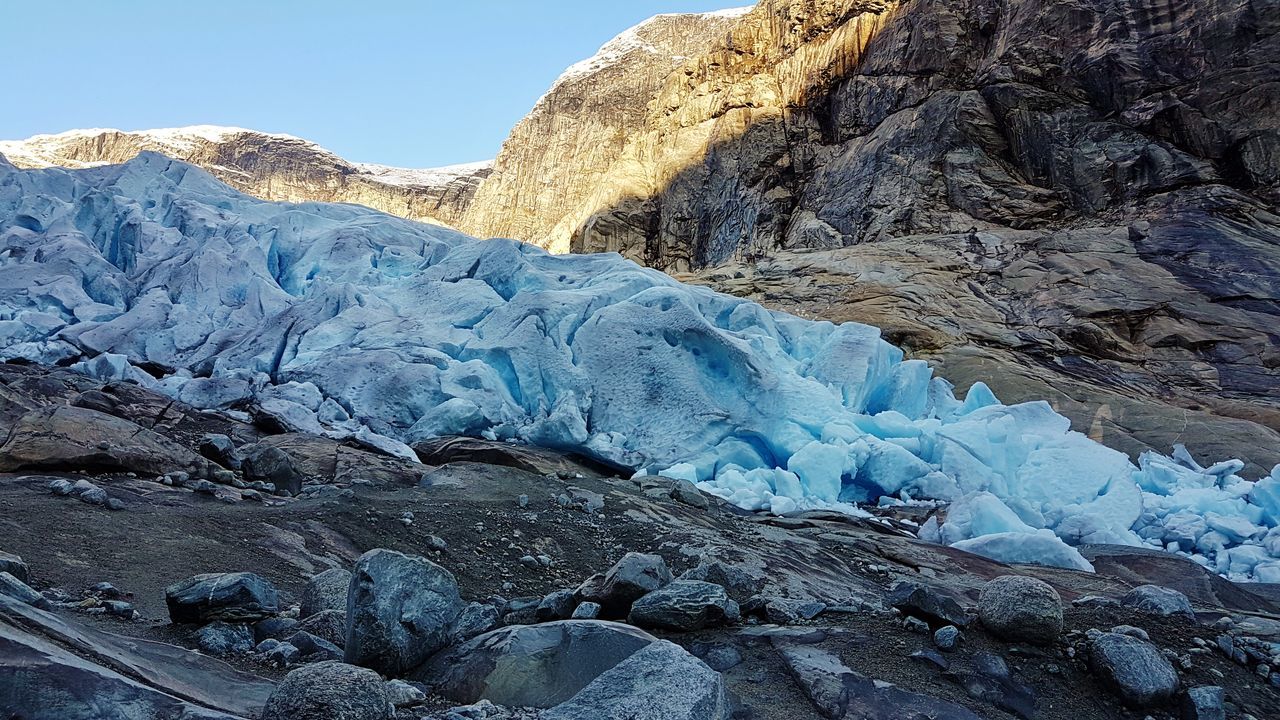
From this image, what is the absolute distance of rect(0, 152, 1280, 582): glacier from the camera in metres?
9.04

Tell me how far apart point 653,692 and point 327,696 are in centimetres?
93

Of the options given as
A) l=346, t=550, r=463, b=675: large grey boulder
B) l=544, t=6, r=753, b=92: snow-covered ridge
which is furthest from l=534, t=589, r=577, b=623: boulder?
l=544, t=6, r=753, b=92: snow-covered ridge

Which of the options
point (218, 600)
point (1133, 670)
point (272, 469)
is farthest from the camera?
point (272, 469)

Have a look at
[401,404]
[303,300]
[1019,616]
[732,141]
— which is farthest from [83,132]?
[1019,616]

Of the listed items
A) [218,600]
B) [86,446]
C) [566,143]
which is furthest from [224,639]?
[566,143]

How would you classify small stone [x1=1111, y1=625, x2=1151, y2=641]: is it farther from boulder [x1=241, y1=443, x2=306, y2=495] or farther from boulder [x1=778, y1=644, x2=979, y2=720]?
boulder [x1=241, y1=443, x2=306, y2=495]

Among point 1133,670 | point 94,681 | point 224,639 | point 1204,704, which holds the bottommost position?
point 1204,704

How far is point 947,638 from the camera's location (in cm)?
321

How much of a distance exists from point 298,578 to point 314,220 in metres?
13.9

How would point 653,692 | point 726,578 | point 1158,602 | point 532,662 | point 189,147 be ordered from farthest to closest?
point 189,147 < point 726,578 < point 1158,602 < point 532,662 < point 653,692

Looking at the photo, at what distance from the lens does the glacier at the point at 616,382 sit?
29.7ft

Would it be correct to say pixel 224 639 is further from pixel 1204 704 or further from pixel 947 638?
pixel 1204 704

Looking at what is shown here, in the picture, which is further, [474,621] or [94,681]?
[474,621]

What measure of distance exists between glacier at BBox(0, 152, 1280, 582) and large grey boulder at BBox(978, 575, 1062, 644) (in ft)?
12.7
